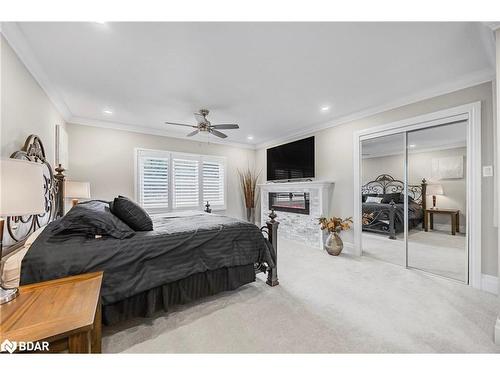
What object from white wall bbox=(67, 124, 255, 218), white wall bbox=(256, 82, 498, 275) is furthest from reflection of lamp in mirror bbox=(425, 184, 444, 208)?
white wall bbox=(67, 124, 255, 218)

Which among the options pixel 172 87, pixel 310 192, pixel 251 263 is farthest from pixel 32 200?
pixel 310 192

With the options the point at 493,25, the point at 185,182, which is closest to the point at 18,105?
the point at 185,182

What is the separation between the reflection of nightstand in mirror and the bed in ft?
7.31

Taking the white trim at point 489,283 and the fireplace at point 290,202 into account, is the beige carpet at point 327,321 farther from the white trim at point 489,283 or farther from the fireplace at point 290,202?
the fireplace at point 290,202

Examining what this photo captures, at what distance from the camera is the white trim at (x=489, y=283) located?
2.29 metres

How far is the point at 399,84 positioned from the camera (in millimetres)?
2662

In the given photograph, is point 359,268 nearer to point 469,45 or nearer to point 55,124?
point 469,45

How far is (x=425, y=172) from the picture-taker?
9.76 feet

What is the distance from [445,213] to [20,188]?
13.7 feet

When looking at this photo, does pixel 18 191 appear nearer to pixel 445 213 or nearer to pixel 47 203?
pixel 47 203

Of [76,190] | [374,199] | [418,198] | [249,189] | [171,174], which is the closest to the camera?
[418,198]

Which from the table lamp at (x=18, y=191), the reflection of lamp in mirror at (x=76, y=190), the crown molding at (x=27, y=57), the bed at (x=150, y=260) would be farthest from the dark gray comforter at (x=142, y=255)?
the reflection of lamp in mirror at (x=76, y=190)

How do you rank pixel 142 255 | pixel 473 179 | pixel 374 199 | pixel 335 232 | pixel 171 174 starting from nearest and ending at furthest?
pixel 142 255
pixel 473 179
pixel 374 199
pixel 335 232
pixel 171 174
